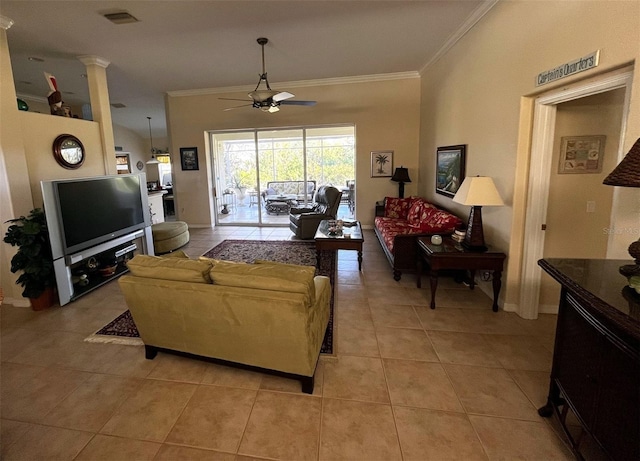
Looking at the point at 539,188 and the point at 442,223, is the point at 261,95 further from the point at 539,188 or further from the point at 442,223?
the point at 539,188

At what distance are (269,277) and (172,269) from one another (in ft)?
2.40

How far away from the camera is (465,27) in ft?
12.7

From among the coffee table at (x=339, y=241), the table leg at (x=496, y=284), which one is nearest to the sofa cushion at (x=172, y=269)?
the coffee table at (x=339, y=241)

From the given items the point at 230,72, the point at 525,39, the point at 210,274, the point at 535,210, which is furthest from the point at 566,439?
the point at 230,72

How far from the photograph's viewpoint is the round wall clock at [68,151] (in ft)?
12.8

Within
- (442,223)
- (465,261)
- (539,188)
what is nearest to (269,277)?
(465,261)

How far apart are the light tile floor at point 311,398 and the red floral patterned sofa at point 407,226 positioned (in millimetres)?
940

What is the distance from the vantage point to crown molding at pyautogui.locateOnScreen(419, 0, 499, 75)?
10.9 feet

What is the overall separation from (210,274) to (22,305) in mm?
2964

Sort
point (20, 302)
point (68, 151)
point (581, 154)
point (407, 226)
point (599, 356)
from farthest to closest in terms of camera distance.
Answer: point (407, 226) < point (68, 151) < point (20, 302) < point (581, 154) < point (599, 356)

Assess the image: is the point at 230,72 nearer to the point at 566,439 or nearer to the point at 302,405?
the point at 302,405

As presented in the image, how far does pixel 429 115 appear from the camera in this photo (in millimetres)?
5633

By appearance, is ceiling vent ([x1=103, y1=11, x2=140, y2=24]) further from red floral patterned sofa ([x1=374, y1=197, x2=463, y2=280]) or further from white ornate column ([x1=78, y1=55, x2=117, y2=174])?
red floral patterned sofa ([x1=374, y1=197, x2=463, y2=280])

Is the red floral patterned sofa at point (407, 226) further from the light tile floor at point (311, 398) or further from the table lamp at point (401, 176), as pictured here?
the light tile floor at point (311, 398)
